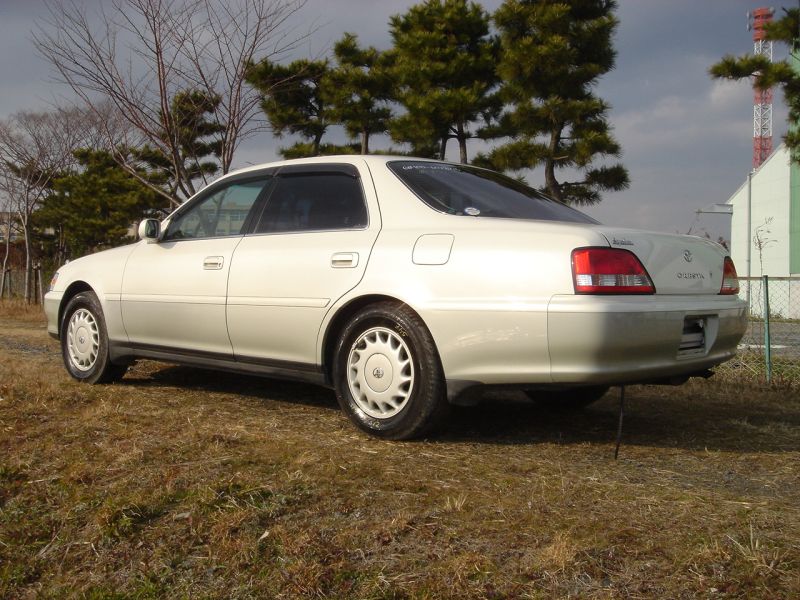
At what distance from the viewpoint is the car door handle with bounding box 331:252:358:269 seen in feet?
13.5

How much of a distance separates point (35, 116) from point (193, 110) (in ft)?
54.2

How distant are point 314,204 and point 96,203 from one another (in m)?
27.3

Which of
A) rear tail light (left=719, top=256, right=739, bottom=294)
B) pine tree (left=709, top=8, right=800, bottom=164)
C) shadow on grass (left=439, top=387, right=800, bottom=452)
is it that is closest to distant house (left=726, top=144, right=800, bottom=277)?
pine tree (left=709, top=8, right=800, bottom=164)

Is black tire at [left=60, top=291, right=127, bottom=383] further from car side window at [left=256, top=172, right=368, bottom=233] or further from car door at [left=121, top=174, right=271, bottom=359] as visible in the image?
car side window at [left=256, top=172, right=368, bottom=233]

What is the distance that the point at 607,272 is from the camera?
11.3 ft

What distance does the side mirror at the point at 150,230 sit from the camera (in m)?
5.30

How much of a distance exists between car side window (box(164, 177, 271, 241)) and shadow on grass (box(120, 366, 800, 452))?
110 centimetres

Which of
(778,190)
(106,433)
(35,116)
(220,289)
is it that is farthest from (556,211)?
(778,190)

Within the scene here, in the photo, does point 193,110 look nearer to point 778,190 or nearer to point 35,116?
point 35,116

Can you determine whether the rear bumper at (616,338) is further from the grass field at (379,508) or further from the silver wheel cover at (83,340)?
the silver wheel cover at (83,340)

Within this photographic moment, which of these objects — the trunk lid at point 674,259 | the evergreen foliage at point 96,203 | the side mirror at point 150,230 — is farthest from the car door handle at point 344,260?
the evergreen foliage at point 96,203

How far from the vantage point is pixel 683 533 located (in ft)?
8.80

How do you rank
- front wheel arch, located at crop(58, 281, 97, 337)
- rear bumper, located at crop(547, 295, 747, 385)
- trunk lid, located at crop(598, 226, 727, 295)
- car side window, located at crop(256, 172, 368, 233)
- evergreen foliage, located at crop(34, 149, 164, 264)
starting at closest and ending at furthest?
rear bumper, located at crop(547, 295, 747, 385) < trunk lid, located at crop(598, 226, 727, 295) < car side window, located at crop(256, 172, 368, 233) < front wheel arch, located at crop(58, 281, 97, 337) < evergreen foliage, located at crop(34, 149, 164, 264)

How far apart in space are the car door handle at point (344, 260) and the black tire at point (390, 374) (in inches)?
9.5
